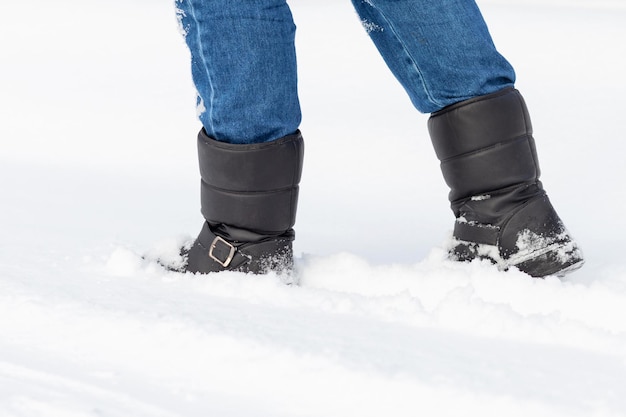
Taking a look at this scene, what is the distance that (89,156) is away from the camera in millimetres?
2375

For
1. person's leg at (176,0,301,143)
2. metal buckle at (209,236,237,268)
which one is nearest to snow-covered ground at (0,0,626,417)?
metal buckle at (209,236,237,268)

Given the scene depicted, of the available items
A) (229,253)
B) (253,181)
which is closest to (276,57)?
(253,181)

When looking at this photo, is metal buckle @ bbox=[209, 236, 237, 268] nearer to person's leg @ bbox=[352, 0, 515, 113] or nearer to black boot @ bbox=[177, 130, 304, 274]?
black boot @ bbox=[177, 130, 304, 274]

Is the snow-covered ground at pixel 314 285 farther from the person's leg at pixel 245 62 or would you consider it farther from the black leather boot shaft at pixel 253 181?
the person's leg at pixel 245 62

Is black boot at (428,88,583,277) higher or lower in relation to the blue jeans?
lower

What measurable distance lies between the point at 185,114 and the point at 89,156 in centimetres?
44

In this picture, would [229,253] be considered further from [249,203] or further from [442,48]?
[442,48]

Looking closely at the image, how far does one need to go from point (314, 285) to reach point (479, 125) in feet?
1.12

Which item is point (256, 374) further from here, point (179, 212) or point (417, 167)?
point (417, 167)

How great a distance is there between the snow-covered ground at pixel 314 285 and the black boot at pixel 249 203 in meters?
0.06

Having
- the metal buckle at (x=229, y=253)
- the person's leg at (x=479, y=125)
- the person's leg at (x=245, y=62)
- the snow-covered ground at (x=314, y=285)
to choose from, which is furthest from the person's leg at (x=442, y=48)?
the metal buckle at (x=229, y=253)

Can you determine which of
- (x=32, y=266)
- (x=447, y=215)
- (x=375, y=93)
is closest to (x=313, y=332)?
(x=32, y=266)

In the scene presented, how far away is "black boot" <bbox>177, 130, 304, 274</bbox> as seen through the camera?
1356mm

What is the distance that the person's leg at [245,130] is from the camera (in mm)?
1314
